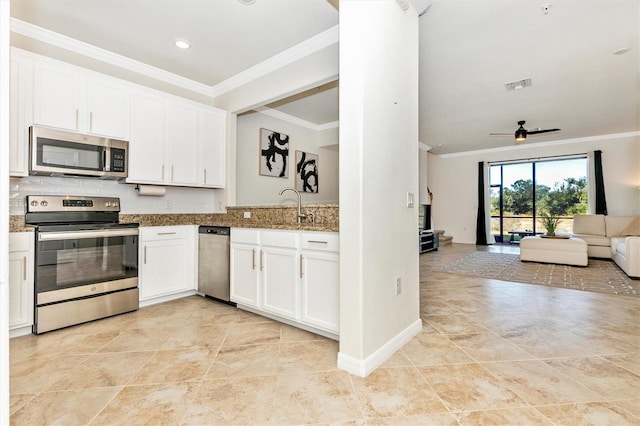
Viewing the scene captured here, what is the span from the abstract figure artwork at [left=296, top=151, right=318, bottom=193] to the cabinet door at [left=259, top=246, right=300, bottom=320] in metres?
2.96

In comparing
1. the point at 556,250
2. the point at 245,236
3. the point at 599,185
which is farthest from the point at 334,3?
the point at 599,185

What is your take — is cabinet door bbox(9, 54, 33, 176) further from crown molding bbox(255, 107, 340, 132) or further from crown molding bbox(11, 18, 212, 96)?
crown molding bbox(255, 107, 340, 132)

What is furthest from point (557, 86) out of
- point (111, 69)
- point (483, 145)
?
point (111, 69)

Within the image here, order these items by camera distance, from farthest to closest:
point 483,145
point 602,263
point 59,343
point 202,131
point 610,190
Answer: point 483,145 < point 610,190 < point 602,263 < point 202,131 < point 59,343

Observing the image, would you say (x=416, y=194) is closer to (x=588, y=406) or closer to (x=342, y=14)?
(x=342, y=14)

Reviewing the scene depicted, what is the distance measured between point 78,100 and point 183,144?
1.00 m

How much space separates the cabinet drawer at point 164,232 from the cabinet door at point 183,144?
1.73 feet

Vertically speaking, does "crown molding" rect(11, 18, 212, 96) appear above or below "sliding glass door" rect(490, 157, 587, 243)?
above

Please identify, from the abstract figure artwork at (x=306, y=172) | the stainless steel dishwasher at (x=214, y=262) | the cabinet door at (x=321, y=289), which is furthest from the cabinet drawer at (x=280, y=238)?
the abstract figure artwork at (x=306, y=172)

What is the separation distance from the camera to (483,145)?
26.4ft

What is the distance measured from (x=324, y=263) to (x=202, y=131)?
2.44 metres

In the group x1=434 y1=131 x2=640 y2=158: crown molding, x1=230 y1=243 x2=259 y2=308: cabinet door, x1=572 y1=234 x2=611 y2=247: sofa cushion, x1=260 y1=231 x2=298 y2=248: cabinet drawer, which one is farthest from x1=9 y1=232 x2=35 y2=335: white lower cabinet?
x1=434 y1=131 x2=640 y2=158: crown molding

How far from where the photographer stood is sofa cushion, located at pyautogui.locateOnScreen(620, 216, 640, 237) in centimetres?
595

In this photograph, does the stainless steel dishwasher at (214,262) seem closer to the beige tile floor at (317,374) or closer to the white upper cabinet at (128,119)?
the beige tile floor at (317,374)
